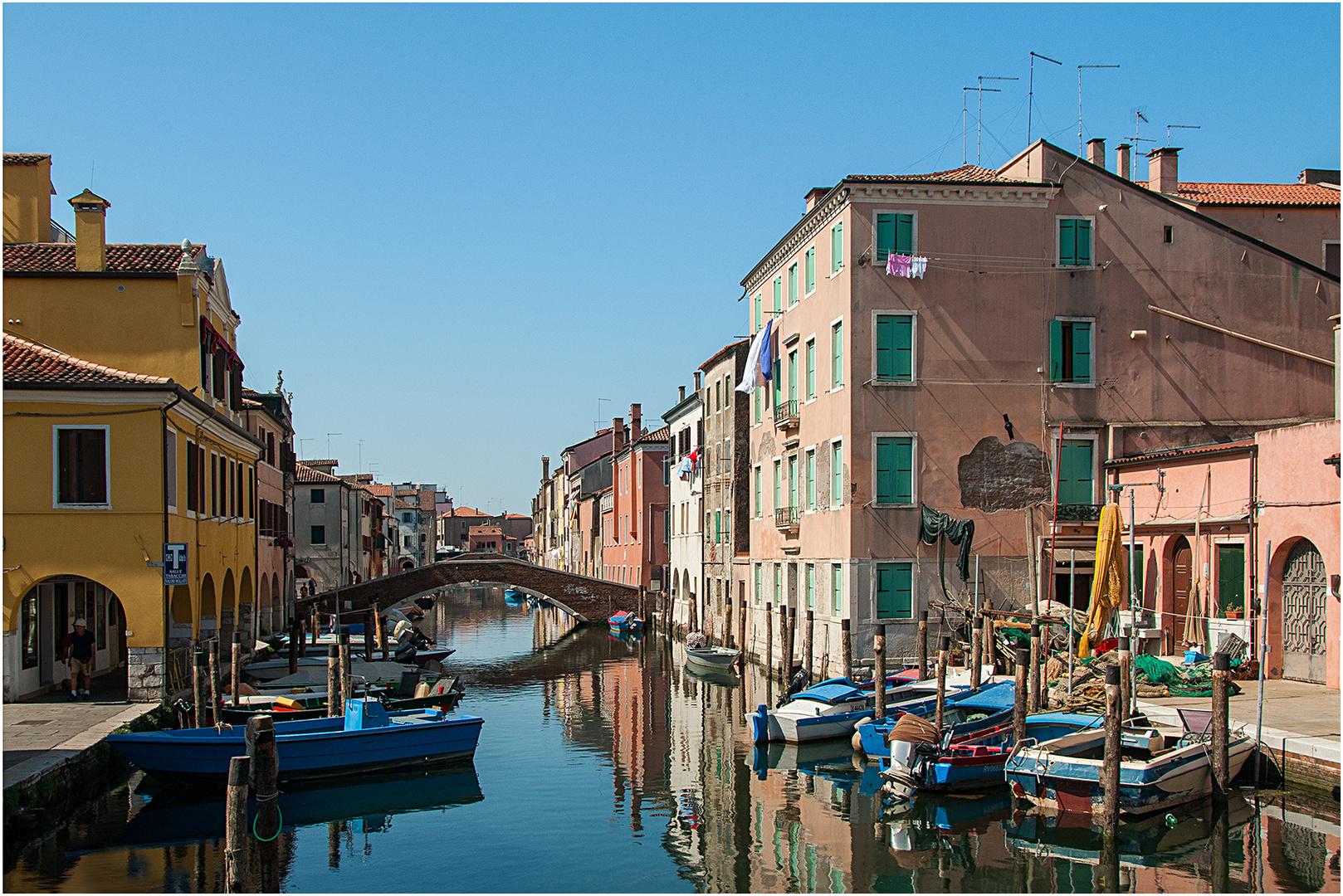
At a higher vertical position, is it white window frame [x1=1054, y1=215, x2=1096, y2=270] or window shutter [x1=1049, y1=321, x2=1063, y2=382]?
white window frame [x1=1054, y1=215, x2=1096, y2=270]

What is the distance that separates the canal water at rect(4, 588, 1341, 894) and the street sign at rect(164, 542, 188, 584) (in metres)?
3.90

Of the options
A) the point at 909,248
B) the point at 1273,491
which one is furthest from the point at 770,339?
the point at 1273,491

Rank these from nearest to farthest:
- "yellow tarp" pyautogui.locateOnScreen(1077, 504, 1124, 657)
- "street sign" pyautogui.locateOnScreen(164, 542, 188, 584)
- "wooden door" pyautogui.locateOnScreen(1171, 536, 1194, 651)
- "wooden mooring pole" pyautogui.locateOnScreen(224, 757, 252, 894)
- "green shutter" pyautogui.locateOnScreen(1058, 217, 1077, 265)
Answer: "wooden mooring pole" pyautogui.locateOnScreen(224, 757, 252, 894) < "street sign" pyautogui.locateOnScreen(164, 542, 188, 584) < "yellow tarp" pyautogui.locateOnScreen(1077, 504, 1124, 657) < "wooden door" pyautogui.locateOnScreen(1171, 536, 1194, 651) < "green shutter" pyautogui.locateOnScreen(1058, 217, 1077, 265)

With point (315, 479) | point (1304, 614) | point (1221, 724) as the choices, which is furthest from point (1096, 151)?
point (315, 479)

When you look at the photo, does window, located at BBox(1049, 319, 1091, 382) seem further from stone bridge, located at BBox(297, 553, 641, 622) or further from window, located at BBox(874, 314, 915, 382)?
stone bridge, located at BBox(297, 553, 641, 622)

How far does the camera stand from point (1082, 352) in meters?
28.8

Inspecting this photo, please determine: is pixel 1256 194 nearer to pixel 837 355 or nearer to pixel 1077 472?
pixel 1077 472

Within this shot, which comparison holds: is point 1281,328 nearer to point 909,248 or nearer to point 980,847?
point 909,248

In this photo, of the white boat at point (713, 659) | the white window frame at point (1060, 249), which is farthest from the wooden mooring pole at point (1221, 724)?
the white boat at point (713, 659)

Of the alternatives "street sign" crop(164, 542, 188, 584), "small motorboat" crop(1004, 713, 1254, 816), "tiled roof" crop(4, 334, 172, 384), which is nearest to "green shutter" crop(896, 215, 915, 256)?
"small motorboat" crop(1004, 713, 1254, 816)

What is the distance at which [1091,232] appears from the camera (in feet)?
94.5

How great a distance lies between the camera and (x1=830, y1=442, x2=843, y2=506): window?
28.9m

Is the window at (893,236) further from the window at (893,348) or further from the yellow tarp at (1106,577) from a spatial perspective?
the yellow tarp at (1106,577)

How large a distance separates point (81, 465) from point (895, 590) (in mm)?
17564
